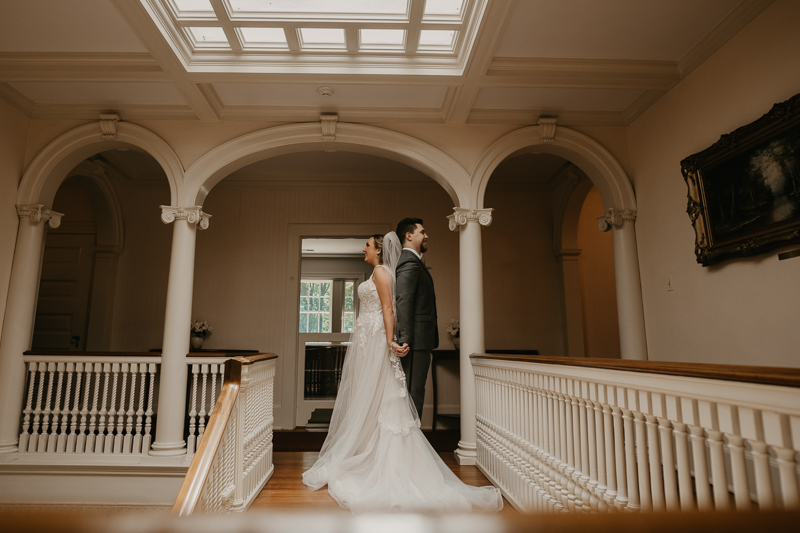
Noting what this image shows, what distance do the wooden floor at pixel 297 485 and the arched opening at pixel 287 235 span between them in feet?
6.61

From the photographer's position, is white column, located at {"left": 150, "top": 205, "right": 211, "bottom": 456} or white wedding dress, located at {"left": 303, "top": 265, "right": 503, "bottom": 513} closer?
white wedding dress, located at {"left": 303, "top": 265, "right": 503, "bottom": 513}

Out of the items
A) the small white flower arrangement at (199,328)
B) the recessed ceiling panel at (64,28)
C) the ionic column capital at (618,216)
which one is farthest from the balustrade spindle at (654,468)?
the small white flower arrangement at (199,328)

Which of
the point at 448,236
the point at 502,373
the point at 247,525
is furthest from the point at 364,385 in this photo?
the point at 448,236

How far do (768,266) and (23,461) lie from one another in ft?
20.8

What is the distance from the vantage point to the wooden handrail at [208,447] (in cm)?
171

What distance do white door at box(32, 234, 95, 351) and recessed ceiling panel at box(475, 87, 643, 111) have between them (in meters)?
5.84

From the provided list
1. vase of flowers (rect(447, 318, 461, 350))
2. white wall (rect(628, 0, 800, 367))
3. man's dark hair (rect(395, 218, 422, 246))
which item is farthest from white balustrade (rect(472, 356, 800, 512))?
vase of flowers (rect(447, 318, 461, 350))

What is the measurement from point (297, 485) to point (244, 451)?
0.74 meters

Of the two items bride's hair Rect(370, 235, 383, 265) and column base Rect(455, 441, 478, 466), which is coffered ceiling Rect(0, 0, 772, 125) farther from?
column base Rect(455, 441, 478, 466)

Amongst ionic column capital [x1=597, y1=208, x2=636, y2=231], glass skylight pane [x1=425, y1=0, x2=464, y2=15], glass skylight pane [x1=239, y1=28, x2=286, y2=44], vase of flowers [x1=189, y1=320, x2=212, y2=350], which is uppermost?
glass skylight pane [x1=425, y1=0, x2=464, y2=15]

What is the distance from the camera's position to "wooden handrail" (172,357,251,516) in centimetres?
171

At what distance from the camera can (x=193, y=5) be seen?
3.55m

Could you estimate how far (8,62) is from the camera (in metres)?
4.00

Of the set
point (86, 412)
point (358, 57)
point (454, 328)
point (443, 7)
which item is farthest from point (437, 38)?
point (86, 412)
